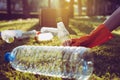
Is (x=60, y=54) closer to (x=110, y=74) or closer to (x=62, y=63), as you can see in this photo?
(x=62, y=63)

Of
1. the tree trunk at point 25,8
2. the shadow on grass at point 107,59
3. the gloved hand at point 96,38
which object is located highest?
the gloved hand at point 96,38

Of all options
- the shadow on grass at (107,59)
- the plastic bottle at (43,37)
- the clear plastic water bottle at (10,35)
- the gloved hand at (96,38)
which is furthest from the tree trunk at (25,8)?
the gloved hand at (96,38)

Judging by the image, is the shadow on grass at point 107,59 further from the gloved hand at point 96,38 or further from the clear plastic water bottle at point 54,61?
the gloved hand at point 96,38

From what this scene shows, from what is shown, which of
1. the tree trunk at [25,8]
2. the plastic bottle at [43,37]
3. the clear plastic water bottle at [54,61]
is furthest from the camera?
the tree trunk at [25,8]

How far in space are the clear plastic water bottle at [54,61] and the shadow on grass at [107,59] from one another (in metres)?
0.42

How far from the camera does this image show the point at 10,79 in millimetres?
4410

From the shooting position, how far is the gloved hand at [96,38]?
3.45 m

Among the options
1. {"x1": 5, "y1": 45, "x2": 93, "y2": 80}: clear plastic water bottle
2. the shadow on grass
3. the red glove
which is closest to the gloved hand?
the red glove

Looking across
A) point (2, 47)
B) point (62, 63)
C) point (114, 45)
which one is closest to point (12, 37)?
point (2, 47)

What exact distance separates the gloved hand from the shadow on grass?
1225 millimetres

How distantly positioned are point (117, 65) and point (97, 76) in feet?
2.24

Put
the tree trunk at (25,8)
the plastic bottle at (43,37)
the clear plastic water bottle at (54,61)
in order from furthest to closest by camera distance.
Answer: the tree trunk at (25,8) < the plastic bottle at (43,37) < the clear plastic water bottle at (54,61)

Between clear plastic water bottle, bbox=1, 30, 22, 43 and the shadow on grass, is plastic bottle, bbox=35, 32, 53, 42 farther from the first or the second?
the shadow on grass

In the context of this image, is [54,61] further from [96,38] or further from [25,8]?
[25,8]
